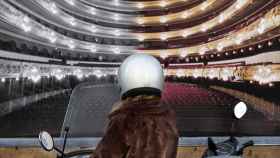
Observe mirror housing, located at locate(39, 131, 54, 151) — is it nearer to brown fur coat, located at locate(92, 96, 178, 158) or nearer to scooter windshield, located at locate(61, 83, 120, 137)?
brown fur coat, located at locate(92, 96, 178, 158)

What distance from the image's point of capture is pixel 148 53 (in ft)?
15.7

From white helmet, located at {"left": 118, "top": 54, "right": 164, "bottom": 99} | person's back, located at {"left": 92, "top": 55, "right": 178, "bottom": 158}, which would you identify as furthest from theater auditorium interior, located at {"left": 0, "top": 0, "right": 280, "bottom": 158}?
person's back, located at {"left": 92, "top": 55, "right": 178, "bottom": 158}

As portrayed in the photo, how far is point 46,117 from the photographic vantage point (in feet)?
15.1

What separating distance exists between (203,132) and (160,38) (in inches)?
44.7

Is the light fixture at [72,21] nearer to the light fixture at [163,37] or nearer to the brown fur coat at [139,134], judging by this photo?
the light fixture at [163,37]

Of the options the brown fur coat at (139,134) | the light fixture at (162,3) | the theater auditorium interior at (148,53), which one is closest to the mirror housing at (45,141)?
the brown fur coat at (139,134)

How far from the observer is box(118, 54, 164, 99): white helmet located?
2299 mm

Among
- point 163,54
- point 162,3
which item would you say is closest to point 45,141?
point 163,54

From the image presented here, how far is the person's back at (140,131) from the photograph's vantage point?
2.01 m

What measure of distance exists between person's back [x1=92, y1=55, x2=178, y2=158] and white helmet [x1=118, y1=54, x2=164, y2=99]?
0.05m

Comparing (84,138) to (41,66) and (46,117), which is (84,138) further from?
(41,66)

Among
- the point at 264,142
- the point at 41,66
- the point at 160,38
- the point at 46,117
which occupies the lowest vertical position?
the point at 264,142

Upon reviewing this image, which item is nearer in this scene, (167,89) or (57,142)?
(57,142)

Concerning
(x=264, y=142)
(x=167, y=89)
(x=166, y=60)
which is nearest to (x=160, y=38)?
(x=166, y=60)
